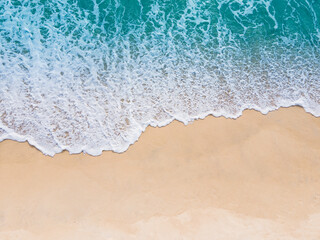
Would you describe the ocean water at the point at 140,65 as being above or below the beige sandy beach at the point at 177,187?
above

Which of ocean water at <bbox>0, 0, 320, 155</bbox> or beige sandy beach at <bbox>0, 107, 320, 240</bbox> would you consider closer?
beige sandy beach at <bbox>0, 107, 320, 240</bbox>

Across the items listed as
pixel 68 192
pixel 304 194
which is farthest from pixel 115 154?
pixel 304 194

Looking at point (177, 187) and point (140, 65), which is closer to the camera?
point (177, 187)

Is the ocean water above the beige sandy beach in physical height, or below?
above

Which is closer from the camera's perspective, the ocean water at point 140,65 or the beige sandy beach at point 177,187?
the beige sandy beach at point 177,187
